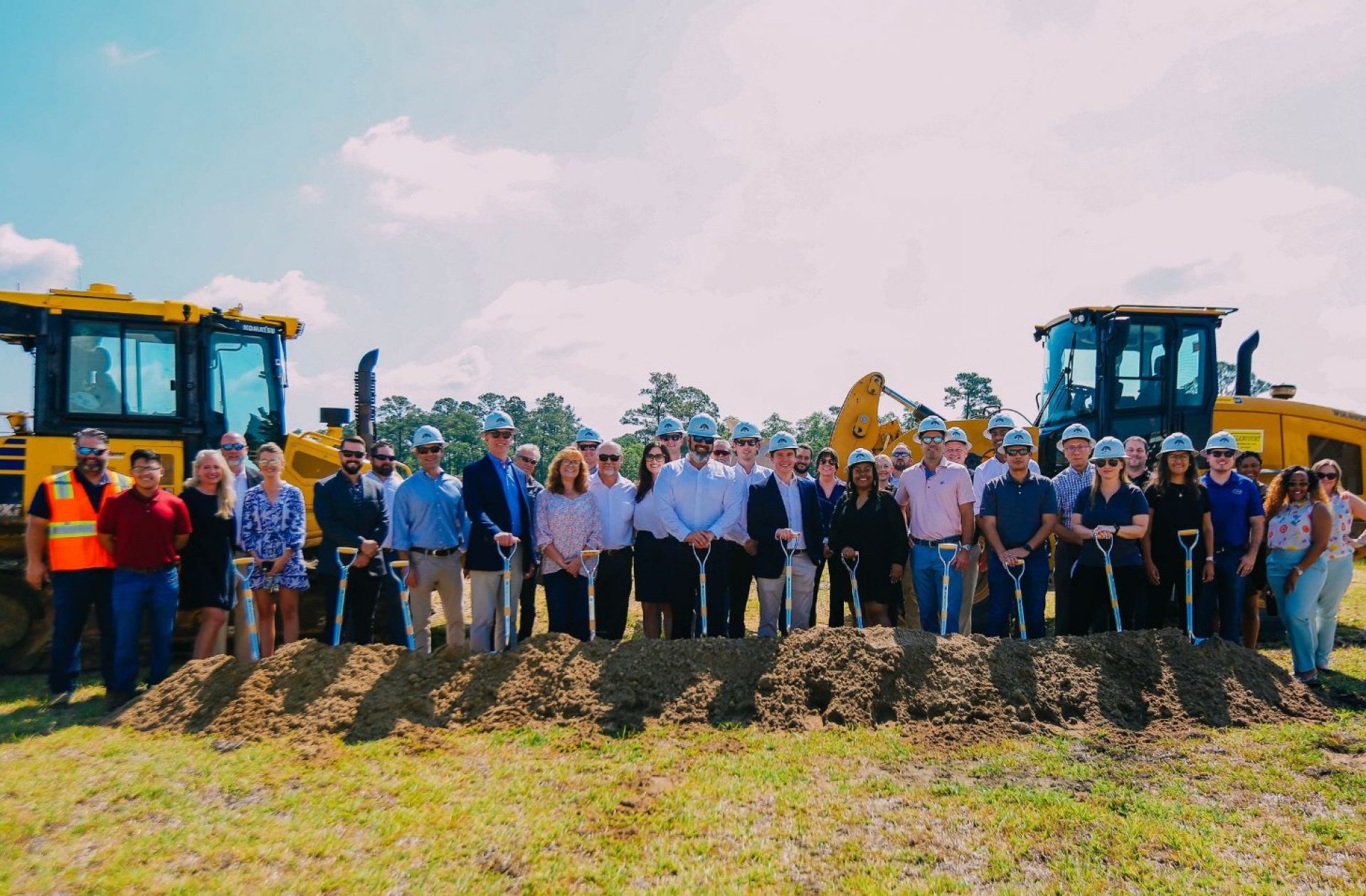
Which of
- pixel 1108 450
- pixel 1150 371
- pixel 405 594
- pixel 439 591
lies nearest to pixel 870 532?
pixel 1108 450

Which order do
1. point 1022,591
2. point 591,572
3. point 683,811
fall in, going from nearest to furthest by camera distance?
point 683,811
point 591,572
point 1022,591

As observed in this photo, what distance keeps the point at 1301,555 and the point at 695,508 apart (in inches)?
181

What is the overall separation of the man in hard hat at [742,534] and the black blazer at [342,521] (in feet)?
9.01

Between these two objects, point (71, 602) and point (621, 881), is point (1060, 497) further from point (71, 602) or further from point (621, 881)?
point (71, 602)

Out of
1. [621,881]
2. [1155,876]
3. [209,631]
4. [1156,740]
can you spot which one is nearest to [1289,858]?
[1155,876]

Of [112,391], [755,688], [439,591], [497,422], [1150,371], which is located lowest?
[755,688]

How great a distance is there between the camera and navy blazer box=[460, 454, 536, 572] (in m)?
6.10

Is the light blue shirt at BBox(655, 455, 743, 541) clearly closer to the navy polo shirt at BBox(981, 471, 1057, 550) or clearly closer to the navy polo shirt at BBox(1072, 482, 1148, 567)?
the navy polo shirt at BBox(981, 471, 1057, 550)

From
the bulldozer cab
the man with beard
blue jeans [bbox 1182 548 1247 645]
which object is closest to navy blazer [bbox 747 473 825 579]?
the man with beard

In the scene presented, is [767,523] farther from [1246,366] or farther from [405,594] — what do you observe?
[1246,366]

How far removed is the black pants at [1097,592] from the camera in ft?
20.9

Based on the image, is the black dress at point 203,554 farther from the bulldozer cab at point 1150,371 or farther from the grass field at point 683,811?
the bulldozer cab at point 1150,371

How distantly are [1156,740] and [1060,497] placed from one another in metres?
2.23

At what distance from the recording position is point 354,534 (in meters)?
6.25
